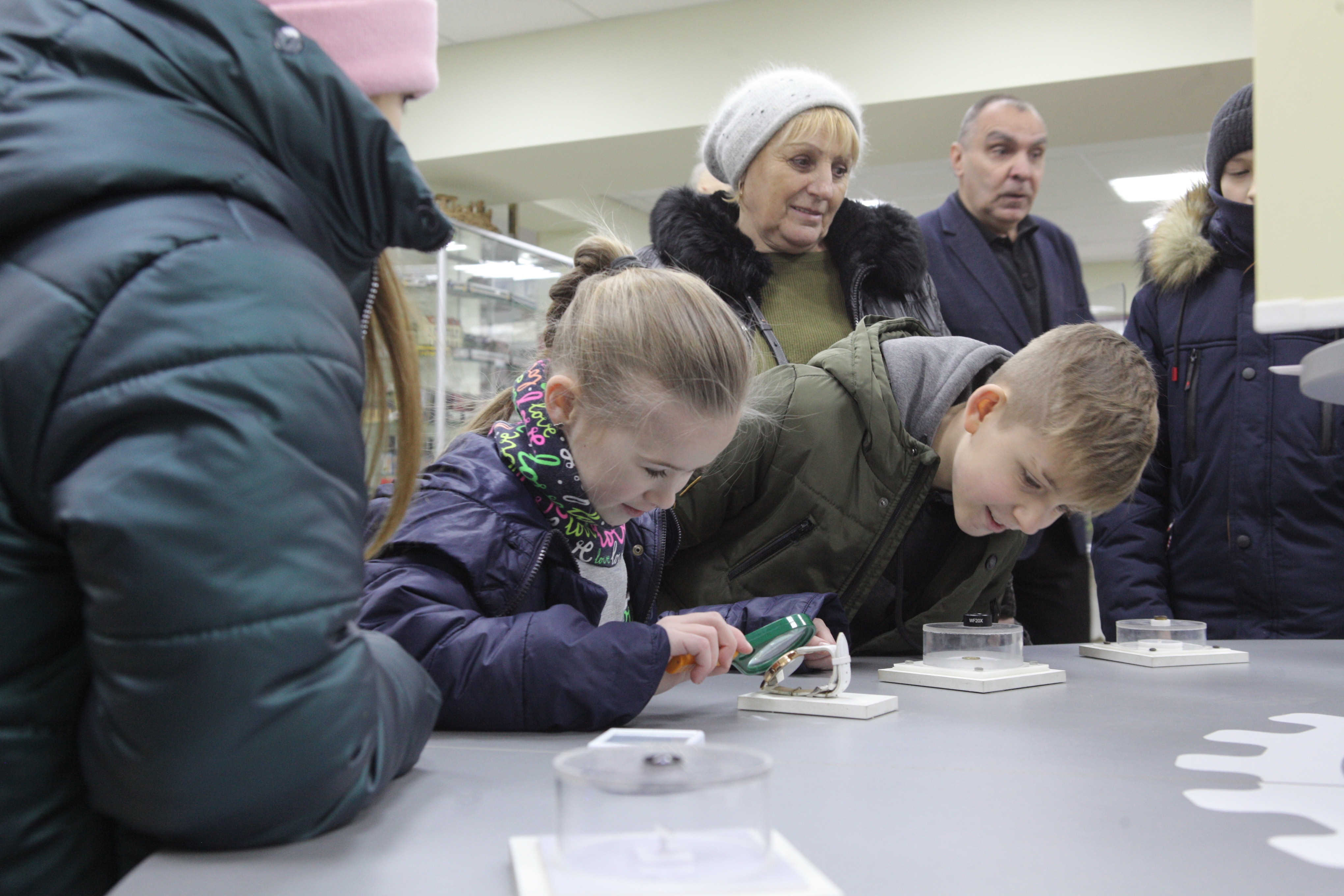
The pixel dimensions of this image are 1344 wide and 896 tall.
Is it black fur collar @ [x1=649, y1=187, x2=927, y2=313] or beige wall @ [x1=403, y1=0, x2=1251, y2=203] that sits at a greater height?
beige wall @ [x1=403, y1=0, x2=1251, y2=203]

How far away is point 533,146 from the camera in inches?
225

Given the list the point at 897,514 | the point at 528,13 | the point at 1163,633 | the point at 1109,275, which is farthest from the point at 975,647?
the point at 1109,275

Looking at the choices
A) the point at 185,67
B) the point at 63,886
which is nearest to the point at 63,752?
the point at 63,886

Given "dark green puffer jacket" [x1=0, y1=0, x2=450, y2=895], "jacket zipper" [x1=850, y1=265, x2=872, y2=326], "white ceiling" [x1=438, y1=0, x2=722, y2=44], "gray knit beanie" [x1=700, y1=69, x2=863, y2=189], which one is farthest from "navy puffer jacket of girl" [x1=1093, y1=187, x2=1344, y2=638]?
"white ceiling" [x1=438, y1=0, x2=722, y2=44]

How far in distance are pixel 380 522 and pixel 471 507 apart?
14cm

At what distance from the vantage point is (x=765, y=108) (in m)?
2.27

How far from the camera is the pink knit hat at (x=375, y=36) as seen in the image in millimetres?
851

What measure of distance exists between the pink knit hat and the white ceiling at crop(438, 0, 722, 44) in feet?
15.1

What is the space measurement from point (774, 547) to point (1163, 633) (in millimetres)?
656

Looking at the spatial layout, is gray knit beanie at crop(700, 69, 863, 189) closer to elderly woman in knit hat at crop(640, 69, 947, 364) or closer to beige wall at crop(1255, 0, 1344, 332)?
elderly woman in knit hat at crop(640, 69, 947, 364)

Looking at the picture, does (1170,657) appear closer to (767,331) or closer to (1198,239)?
(767,331)

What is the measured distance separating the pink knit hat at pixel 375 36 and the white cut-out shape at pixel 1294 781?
2.71 ft

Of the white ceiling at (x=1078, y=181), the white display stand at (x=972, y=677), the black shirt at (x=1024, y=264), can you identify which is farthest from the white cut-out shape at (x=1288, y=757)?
the white ceiling at (x=1078, y=181)

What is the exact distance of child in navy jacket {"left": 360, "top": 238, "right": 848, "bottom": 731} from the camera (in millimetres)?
1142
